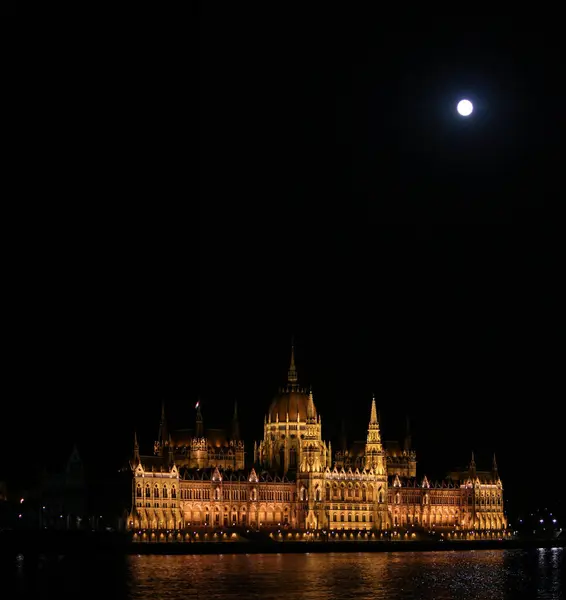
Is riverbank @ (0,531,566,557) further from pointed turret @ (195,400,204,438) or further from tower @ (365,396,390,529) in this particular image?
pointed turret @ (195,400,204,438)

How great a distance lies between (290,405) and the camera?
163 metres

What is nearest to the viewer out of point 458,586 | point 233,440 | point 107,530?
point 458,586

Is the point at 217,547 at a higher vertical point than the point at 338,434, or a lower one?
lower

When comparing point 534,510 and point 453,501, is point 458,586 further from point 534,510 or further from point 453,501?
point 534,510

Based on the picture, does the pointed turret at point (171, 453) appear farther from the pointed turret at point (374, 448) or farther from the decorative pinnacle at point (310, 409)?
the pointed turret at point (374, 448)

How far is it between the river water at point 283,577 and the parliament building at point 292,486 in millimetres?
19801

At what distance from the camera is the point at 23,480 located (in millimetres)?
149125

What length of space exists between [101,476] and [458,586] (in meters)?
62.5

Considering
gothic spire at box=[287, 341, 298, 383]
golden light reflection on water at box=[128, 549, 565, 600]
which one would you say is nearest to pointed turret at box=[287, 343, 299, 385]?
gothic spire at box=[287, 341, 298, 383]

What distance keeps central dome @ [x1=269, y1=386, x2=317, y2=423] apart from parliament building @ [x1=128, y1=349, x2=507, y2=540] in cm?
10

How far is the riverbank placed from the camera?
12531 centimetres

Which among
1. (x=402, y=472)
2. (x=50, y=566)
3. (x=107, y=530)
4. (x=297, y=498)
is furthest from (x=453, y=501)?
(x=50, y=566)

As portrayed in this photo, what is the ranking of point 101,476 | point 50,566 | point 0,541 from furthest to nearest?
point 101,476
point 0,541
point 50,566

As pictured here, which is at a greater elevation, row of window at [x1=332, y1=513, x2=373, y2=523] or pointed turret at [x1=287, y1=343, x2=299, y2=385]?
pointed turret at [x1=287, y1=343, x2=299, y2=385]
